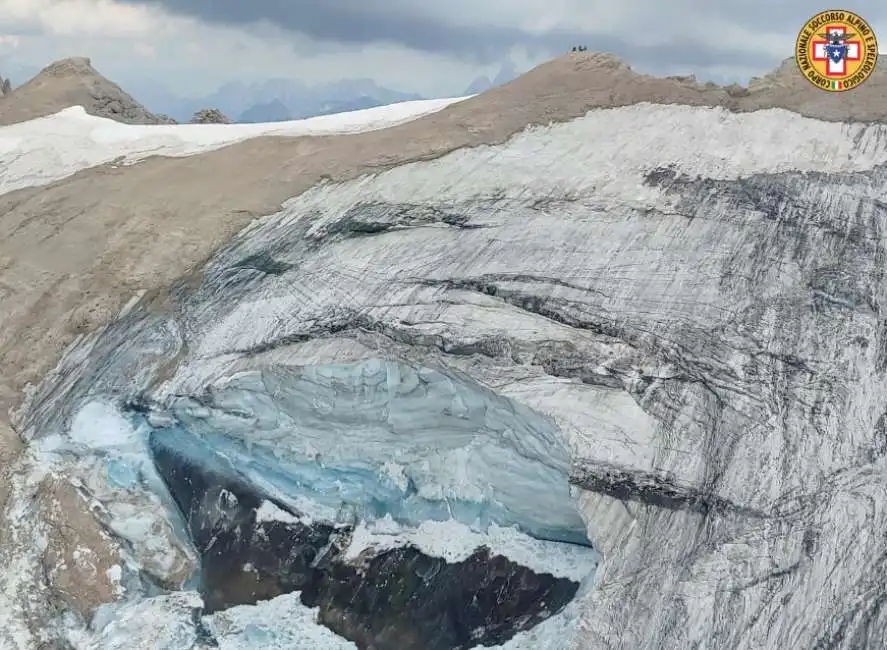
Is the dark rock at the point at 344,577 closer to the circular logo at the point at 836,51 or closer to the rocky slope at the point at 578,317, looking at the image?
the rocky slope at the point at 578,317

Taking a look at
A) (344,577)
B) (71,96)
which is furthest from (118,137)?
(344,577)

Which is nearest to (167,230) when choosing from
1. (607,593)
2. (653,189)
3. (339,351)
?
(339,351)

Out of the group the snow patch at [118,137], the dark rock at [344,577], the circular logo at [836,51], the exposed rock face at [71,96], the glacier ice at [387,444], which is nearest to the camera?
the dark rock at [344,577]

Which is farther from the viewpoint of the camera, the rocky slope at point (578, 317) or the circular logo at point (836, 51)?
the circular logo at point (836, 51)

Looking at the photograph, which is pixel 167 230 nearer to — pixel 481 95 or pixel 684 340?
pixel 481 95

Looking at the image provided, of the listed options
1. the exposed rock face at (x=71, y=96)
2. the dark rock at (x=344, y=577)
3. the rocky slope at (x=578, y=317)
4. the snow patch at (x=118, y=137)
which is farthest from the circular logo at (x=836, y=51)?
the exposed rock face at (x=71, y=96)

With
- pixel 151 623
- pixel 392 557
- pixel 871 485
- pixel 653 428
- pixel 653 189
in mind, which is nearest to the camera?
pixel 871 485

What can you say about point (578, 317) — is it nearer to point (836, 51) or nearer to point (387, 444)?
point (387, 444)
